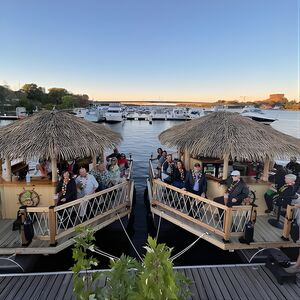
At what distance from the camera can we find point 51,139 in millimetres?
7703

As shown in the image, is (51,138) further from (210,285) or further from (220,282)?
(220,282)

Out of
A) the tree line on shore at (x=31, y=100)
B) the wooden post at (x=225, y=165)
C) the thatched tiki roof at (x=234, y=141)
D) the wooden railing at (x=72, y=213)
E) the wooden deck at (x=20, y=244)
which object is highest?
the tree line on shore at (x=31, y=100)

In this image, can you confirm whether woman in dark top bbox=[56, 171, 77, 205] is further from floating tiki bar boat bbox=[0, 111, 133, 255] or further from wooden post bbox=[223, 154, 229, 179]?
wooden post bbox=[223, 154, 229, 179]

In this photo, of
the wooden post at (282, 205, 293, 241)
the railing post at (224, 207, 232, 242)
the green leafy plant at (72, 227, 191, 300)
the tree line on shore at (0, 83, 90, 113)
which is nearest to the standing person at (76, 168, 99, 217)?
the railing post at (224, 207, 232, 242)

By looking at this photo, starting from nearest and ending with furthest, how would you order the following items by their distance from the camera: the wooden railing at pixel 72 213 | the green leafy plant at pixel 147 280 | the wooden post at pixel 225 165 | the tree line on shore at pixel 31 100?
the green leafy plant at pixel 147 280 → the wooden railing at pixel 72 213 → the wooden post at pixel 225 165 → the tree line on shore at pixel 31 100

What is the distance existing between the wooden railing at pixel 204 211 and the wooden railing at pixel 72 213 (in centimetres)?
120

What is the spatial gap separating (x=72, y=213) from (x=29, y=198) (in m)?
1.51

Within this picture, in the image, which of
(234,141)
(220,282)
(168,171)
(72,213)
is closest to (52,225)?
(72,213)

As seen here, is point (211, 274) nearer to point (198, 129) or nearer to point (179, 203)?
point (179, 203)

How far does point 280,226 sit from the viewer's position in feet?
25.4

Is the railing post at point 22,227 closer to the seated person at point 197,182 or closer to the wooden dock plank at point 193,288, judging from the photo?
the wooden dock plank at point 193,288

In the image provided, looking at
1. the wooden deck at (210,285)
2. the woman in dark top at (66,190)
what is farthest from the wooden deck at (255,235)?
the woman in dark top at (66,190)

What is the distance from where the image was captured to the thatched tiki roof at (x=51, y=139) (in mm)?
7473

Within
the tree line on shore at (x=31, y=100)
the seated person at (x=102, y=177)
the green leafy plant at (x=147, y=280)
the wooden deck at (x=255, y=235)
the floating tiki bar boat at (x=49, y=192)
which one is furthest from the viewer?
the tree line on shore at (x=31, y=100)
